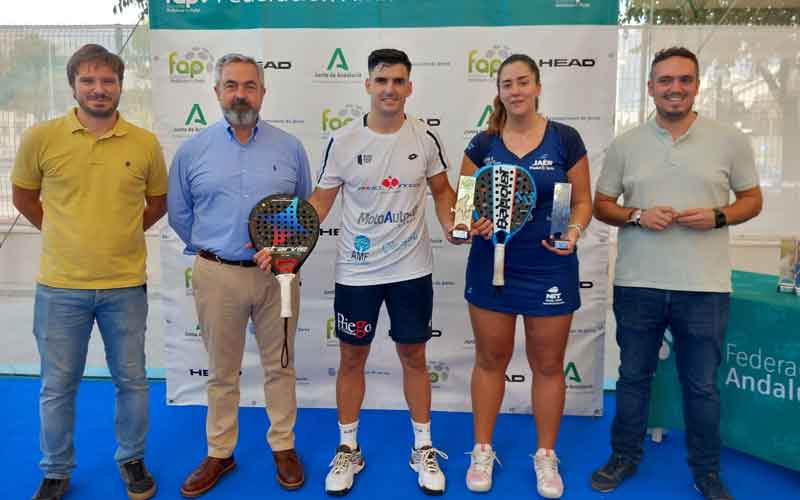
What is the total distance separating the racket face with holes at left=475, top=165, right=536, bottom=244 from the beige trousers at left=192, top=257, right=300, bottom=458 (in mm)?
864

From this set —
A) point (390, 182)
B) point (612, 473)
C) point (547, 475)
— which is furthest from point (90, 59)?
point (612, 473)

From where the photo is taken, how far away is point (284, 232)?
7.94 ft

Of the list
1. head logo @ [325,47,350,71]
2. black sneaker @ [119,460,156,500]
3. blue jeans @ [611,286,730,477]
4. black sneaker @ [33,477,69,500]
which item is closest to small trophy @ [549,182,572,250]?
blue jeans @ [611,286,730,477]

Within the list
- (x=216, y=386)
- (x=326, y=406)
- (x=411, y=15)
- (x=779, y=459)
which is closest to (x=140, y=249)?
(x=216, y=386)

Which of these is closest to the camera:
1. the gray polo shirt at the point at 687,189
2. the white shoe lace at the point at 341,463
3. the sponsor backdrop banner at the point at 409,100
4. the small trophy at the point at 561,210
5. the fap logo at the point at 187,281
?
the small trophy at the point at 561,210

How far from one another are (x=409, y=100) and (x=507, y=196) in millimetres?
1254

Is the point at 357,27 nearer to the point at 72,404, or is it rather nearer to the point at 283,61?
the point at 283,61

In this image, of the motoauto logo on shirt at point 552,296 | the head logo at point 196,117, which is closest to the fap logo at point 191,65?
the head logo at point 196,117

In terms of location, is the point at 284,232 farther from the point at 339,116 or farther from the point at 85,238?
the point at 339,116

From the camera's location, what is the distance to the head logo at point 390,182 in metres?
2.51

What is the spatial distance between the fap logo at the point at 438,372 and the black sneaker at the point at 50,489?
6.22 feet

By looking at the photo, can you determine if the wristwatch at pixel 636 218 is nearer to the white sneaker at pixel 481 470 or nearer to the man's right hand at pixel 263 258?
the white sneaker at pixel 481 470

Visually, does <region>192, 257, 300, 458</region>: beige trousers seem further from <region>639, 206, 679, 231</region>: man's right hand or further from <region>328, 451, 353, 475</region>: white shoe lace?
<region>639, 206, 679, 231</region>: man's right hand

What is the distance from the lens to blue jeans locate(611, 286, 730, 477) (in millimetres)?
2453
